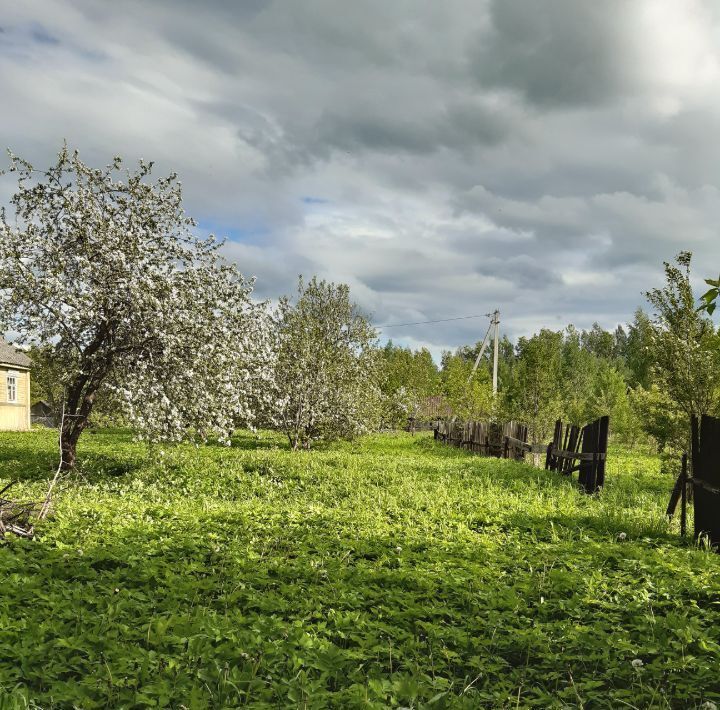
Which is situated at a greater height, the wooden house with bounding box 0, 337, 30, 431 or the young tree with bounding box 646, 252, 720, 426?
the young tree with bounding box 646, 252, 720, 426

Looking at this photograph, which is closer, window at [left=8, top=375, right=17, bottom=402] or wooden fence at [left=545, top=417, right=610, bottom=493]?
wooden fence at [left=545, top=417, right=610, bottom=493]

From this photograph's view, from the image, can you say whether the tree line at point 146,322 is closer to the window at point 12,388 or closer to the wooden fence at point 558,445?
the wooden fence at point 558,445

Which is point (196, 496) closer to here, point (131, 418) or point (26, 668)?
point (131, 418)

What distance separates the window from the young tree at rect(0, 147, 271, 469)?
29.0m

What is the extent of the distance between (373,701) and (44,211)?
14.0 meters

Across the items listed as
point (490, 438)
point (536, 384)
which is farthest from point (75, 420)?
point (536, 384)

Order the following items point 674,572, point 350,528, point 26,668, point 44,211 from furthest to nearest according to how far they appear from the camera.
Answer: point 44,211 < point 350,528 < point 674,572 < point 26,668

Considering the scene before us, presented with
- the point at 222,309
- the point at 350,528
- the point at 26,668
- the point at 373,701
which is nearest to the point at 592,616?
the point at 373,701

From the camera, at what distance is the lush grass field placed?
3943 mm

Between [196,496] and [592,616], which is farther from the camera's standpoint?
[196,496]

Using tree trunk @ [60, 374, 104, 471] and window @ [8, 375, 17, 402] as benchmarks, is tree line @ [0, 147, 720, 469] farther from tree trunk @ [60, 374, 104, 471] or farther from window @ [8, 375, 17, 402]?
window @ [8, 375, 17, 402]

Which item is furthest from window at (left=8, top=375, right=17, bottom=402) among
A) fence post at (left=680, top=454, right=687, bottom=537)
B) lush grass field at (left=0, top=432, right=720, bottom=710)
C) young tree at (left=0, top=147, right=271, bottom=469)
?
fence post at (left=680, top=454, right=687, bottom=537)

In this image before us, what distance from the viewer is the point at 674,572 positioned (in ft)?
21.9

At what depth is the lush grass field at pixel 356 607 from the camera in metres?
3.94
